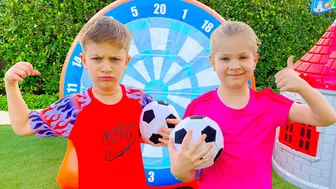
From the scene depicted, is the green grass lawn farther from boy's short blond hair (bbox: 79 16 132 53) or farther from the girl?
boy's short blond hair (bbox: 79 16 132 53)

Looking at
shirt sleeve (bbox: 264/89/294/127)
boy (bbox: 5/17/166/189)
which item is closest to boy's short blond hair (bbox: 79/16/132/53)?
boy (bbox: 5/17/166/189)

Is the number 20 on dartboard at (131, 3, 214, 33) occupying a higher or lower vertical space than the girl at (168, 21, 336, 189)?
higher

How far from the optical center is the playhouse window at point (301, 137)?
11.0 ft

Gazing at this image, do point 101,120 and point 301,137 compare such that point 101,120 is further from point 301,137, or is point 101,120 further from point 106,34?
point 301,137

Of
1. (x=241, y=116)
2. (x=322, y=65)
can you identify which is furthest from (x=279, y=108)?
(x=322, y=65)

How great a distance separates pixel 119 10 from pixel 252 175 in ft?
6.25

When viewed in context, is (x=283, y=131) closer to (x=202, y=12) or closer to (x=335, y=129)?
(x=335, y=129)

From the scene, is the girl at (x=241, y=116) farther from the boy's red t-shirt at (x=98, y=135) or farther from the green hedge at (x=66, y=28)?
the green hedge at (x=66, y=28)

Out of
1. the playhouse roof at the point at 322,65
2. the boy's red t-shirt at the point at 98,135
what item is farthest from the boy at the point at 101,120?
the playhouse roof at the point at 322,65

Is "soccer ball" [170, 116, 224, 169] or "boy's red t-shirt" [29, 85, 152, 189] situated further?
"boy's red t-shirt" [29, 85, 152, 189]

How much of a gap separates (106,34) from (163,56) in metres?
1.32

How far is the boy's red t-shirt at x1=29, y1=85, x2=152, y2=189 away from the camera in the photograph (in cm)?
175

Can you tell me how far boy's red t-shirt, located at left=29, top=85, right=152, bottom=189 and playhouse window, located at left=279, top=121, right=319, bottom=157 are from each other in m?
2.19

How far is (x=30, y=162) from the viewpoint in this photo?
4.00m
